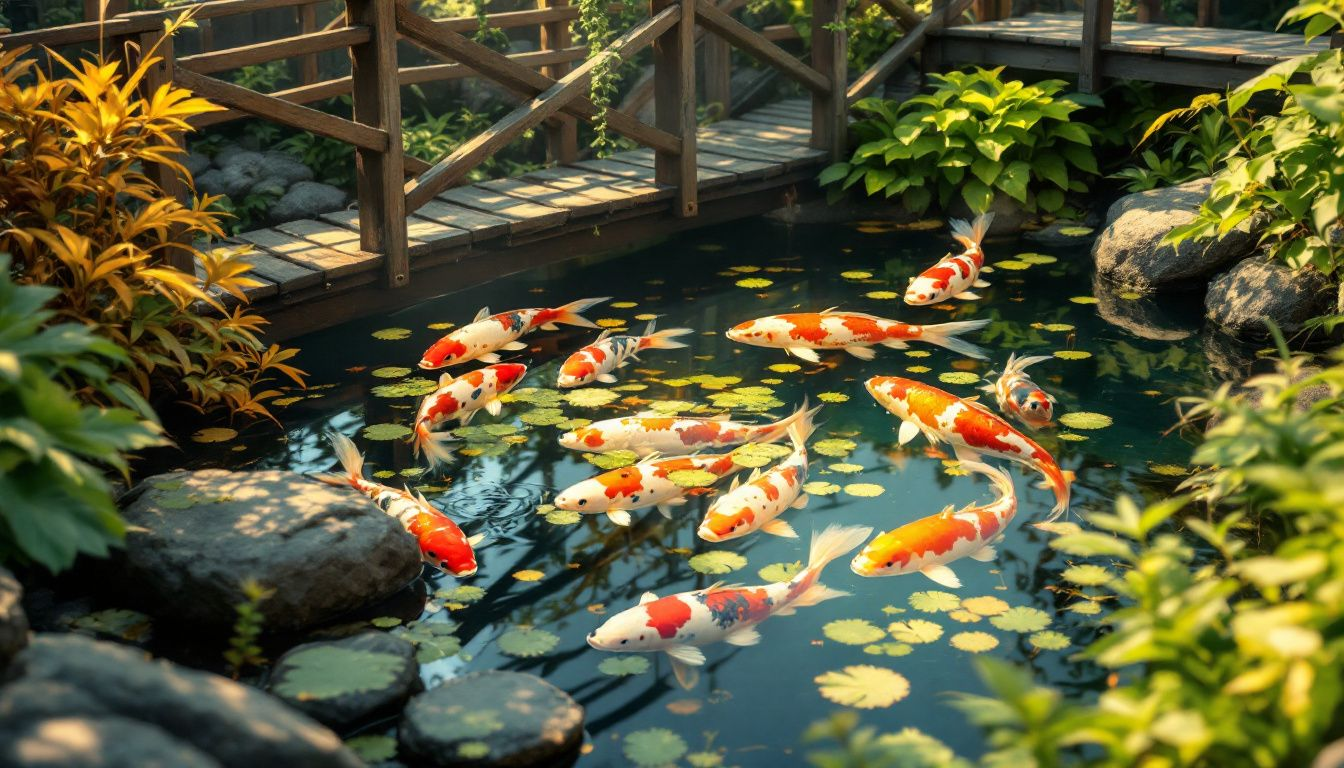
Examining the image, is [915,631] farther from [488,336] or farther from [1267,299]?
[1267,299]

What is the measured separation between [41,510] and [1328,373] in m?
3.26

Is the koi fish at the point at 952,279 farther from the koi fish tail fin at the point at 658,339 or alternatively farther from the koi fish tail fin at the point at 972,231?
the koi fish tail fin at the point at 658,339

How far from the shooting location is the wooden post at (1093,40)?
9.20 meters

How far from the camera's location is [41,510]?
10.9 ft

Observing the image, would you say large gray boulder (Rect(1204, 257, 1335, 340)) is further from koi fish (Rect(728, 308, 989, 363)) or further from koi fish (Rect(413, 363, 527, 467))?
koi fish (Rect(413, 363, 527, 467))

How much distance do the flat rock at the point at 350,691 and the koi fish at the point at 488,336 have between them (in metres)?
2.58

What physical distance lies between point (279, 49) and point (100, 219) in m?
2.09

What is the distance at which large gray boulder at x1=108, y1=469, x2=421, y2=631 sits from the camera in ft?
14.3

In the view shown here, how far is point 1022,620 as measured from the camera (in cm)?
442

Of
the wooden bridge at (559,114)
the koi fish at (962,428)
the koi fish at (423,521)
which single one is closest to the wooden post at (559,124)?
the wooden bridge at (559,114)

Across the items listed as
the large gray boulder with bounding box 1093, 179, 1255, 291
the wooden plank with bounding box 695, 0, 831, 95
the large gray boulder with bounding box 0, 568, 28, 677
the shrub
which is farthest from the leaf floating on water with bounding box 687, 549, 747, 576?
the wooden plank with bounding box 695, 0, 831, 95

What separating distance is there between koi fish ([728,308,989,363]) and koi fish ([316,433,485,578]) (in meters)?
2.24

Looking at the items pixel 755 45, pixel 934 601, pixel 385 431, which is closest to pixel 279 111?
pixel 385 431

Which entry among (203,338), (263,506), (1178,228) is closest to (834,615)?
(263,506)
